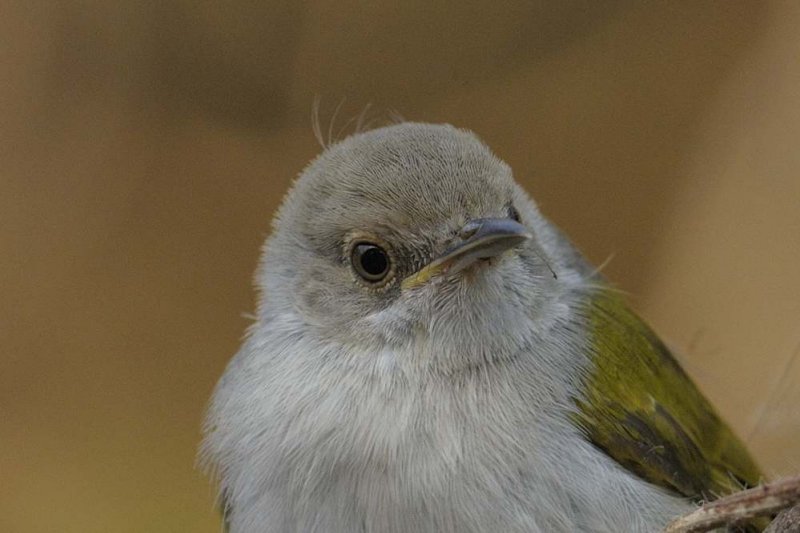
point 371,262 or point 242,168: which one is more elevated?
point 242,168

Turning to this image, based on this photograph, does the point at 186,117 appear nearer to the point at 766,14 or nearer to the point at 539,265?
the point at 539,265

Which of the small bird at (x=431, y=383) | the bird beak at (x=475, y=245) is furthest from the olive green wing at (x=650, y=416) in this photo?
the bird beak at (x=475, y=245)

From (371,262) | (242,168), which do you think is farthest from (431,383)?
(242,168)

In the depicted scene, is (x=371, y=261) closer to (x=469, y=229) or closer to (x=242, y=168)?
(x=469, y=229)

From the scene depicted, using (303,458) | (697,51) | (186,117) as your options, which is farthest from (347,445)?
(697,51)

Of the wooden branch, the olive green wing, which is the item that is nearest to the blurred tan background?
the olive green wing

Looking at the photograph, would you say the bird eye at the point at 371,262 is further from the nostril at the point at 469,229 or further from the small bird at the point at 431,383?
the nostril at the point at 469,229
